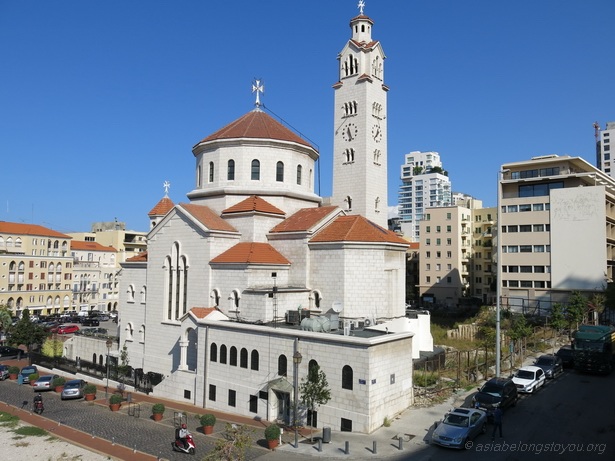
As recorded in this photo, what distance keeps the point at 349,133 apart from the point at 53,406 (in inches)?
1060

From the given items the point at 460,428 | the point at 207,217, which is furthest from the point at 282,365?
the point at 207,217

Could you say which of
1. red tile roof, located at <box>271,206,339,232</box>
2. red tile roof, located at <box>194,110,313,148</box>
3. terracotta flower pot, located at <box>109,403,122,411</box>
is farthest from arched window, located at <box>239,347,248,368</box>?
red tile roof, located at <box>194,110,313,148</box>

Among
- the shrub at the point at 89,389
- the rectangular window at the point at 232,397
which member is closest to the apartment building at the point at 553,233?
the rectangular window at the point at 232,397

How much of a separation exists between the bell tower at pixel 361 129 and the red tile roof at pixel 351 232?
3670 millimetres

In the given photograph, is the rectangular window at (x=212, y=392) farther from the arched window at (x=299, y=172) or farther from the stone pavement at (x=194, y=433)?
the arched window at (x=299, y=172)

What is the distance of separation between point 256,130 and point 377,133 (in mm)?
9502

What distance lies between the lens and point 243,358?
86.0 ft

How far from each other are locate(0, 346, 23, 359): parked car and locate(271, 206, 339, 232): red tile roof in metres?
29.0

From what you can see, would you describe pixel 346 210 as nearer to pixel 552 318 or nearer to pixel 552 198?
pixel 552 318

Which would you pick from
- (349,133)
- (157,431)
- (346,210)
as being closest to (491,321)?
(346,210)

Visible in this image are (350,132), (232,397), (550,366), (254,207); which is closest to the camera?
(232,397)

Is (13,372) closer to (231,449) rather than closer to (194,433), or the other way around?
A: (194,433)

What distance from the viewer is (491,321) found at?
45.9 meters

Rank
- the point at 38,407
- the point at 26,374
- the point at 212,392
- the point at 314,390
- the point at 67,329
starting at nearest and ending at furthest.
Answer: the point at 314,390, the point at 38,407, the point at 212,392, the point at 26,374, the point at 67,329
